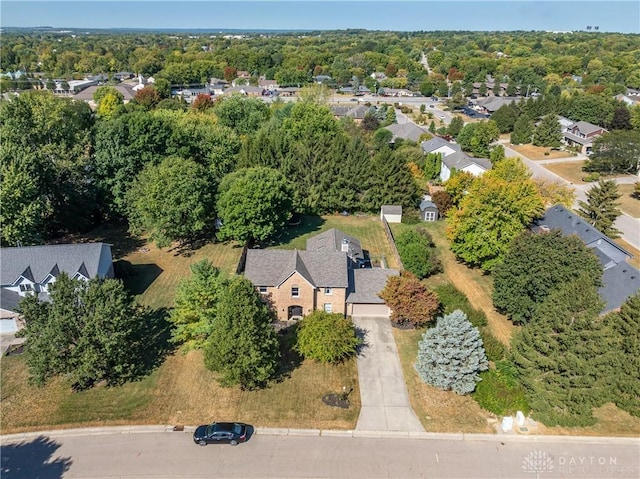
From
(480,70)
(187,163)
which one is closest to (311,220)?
(187,163)

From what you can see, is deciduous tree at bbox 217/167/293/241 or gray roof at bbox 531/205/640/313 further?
deciduous tree at bbox 217/167/293/241

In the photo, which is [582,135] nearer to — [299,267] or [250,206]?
[250,206]

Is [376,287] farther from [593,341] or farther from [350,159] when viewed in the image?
[350,159]

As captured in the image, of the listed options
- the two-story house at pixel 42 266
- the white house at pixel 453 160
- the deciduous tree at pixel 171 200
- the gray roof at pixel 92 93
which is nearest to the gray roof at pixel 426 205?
the white house at pixel 453 160

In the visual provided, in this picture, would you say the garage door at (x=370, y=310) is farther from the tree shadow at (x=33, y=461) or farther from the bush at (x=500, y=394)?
the tree shadow at (x=33, y=461)

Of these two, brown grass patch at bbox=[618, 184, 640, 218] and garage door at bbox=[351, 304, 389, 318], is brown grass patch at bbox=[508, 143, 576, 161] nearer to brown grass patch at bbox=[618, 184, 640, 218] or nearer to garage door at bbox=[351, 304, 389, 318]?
brown grass patch at bbox=[618, 184, 640, 218]

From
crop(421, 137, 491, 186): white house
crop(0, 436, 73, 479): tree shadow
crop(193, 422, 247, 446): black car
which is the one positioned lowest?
crop(0, 436, 73, 479): tree shadow

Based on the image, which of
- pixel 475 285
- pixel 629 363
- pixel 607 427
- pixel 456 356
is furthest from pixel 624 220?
pixel 456 356

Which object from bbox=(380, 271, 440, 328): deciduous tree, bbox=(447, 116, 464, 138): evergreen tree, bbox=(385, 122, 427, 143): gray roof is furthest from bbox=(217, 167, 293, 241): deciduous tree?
bbox=(447, 116, 464, 138): evergreen tree
